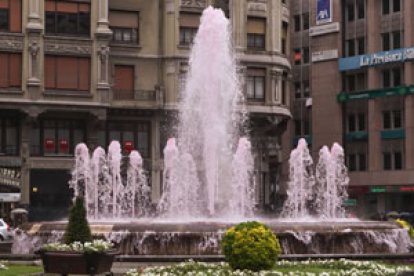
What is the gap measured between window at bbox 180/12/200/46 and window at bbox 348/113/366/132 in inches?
918

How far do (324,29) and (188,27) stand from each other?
78.9 ft

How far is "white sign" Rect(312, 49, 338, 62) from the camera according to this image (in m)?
81.2

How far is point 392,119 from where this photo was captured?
250 feet

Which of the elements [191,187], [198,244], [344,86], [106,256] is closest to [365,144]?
[344,86]

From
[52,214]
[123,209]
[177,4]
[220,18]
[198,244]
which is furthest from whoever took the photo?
[177,4]

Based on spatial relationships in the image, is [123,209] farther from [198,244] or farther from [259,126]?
[198,244]

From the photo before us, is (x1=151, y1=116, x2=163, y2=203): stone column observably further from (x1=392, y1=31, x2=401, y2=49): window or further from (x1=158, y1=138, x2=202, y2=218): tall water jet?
(x1=392, y1=31, x2=401, y2=49): window

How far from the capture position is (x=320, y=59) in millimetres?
82438

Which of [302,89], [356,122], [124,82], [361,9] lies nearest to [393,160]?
[356,122]

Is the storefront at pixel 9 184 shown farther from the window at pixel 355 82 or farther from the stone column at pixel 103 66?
the window at pixel 355 82

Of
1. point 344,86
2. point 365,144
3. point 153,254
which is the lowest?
point 153,254

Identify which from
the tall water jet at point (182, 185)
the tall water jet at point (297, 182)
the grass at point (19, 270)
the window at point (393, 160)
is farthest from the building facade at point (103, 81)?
the grass at point (19, 270)

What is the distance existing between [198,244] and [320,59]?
59995mm

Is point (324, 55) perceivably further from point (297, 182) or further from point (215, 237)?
point (215, 237)
